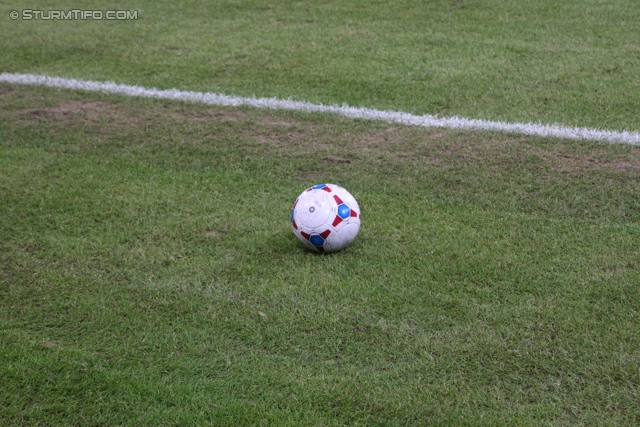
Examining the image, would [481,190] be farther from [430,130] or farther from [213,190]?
[213,190]

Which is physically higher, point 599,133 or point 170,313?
point 599,133

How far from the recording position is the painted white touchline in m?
5.74

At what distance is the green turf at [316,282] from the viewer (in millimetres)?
3080

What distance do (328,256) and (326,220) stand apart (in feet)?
0.83

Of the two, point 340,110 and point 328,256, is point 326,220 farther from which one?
point 340,110

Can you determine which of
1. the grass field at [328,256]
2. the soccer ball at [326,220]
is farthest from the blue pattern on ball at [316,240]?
the grass field at [328,256]

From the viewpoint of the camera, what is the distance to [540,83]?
681cm

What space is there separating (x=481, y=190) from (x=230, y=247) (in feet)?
5.85

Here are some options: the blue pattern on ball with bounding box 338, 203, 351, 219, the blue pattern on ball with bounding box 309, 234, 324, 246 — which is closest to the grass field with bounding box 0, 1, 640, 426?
the blue pattern on ball with bounding box 309, 234, 324, 246

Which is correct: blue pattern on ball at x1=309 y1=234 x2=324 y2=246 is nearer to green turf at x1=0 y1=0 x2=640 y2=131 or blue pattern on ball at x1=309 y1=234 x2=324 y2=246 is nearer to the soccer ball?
the soccer ball

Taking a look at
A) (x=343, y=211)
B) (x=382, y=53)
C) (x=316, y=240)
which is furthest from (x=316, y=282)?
(x=382, y=53)

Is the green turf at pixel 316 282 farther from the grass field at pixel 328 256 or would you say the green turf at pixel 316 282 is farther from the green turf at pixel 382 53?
the green turf at pixel 382 53

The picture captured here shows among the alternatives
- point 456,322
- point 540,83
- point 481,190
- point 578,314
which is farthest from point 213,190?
point 540,83

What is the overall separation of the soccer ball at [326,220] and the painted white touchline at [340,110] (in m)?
2.20
